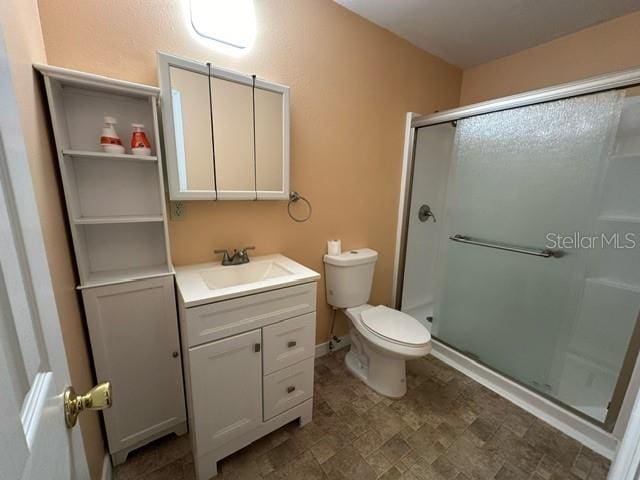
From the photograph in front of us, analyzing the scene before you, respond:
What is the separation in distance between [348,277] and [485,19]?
1.81 metres

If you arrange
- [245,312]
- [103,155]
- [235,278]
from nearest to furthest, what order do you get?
[103,155] < [245,312] < [235,278]

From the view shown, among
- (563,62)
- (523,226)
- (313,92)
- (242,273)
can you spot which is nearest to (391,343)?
(242,273)

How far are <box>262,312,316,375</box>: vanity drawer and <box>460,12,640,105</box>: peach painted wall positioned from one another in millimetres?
2299

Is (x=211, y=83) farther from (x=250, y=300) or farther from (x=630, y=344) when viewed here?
(x=630, y=344)

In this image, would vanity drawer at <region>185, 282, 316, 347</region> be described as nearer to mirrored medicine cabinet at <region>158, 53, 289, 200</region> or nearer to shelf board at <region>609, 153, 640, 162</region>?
mirrored medicine cabinet at <region>158, 53, 289, 200</region>

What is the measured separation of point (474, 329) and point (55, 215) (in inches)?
95.5

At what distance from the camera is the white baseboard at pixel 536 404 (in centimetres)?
132

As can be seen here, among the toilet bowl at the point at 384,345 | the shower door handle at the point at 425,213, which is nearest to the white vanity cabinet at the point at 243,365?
the toilet bowl at the point at 384,345

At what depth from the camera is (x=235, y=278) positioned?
56.0 inches

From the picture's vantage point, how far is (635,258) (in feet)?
5.24

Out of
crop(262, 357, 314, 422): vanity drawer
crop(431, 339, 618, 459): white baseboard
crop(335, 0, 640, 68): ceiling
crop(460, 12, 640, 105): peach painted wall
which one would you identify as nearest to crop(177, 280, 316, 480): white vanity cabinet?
crop(262, 357, 314, 422): vanity drawer

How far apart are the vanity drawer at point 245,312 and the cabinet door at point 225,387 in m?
0.04

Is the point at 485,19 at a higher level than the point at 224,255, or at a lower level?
higher

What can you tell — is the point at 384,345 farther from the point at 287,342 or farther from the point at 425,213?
the point at 425,213
